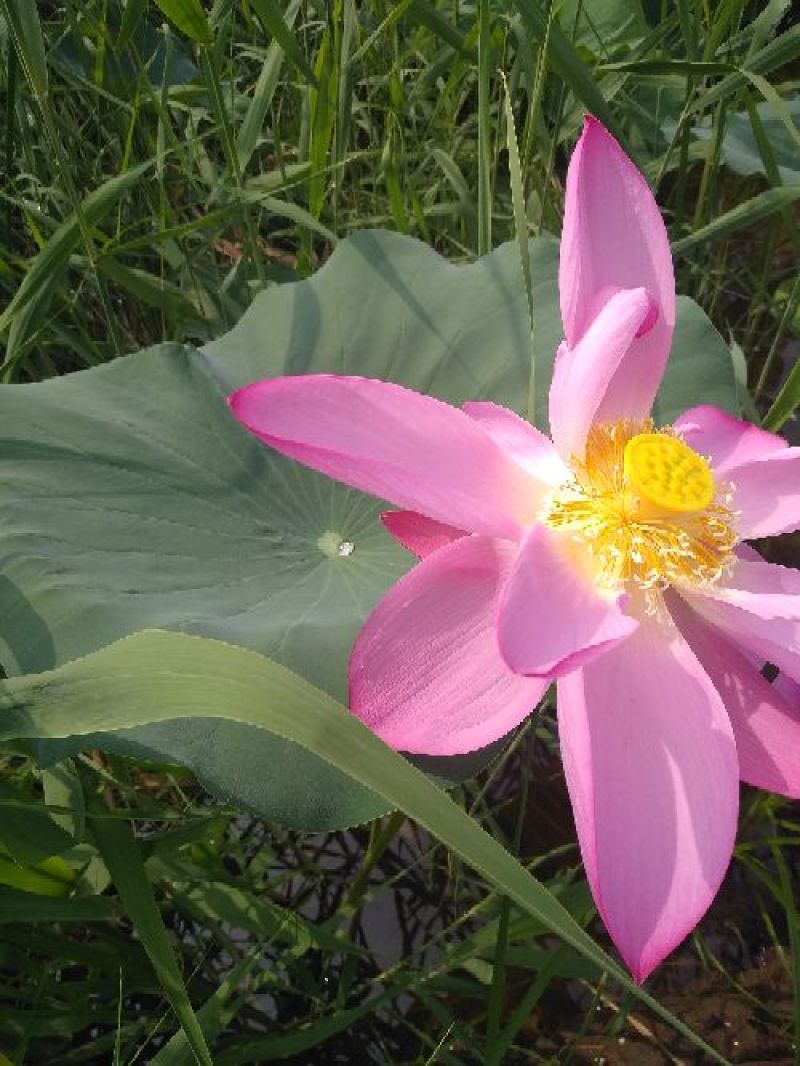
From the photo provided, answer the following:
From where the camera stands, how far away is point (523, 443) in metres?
0.91

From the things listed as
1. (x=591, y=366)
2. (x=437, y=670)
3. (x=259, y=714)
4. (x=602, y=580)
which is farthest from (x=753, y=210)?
(x=259, y=714)

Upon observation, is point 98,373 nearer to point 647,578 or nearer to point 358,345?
point 358,345

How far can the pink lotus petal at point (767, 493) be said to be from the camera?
2.96 feet

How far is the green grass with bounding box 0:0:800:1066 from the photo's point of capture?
1.07 m

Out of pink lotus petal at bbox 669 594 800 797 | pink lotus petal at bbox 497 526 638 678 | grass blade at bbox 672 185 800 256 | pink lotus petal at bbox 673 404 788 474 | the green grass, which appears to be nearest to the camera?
pink lotus petal at bbox 497 526 638 678

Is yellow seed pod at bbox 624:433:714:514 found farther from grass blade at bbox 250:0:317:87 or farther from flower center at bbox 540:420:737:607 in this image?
grass blade at bbox 250:0:317:87

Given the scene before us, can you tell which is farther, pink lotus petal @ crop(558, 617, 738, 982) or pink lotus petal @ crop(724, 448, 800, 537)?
pink lotus petal @ crop(724, 448, 800, 537)

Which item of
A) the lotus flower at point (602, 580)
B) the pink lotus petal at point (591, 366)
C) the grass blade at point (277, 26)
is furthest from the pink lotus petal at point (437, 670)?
the grass blade at point (277, 26)

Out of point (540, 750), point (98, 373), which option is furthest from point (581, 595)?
point (540, 750)

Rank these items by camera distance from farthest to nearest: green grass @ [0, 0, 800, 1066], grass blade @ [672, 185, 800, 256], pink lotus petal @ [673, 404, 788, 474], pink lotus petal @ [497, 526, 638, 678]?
grass blade @ [672, 185, 800, 256] < green grass @ [0, 0, 800, 1066] < pink lotus petal @ [673, 404, 788, 474] < pink lotus petal @ [497, 526, 638, 678]

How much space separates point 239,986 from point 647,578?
735mm

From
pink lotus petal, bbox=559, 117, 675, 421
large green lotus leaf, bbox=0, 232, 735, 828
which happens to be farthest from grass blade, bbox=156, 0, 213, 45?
pink lotus petal, bbox=559, 117, 675, 421

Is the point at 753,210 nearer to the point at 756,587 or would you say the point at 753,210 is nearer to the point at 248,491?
the point at 756,587

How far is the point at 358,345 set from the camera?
1138 mm
